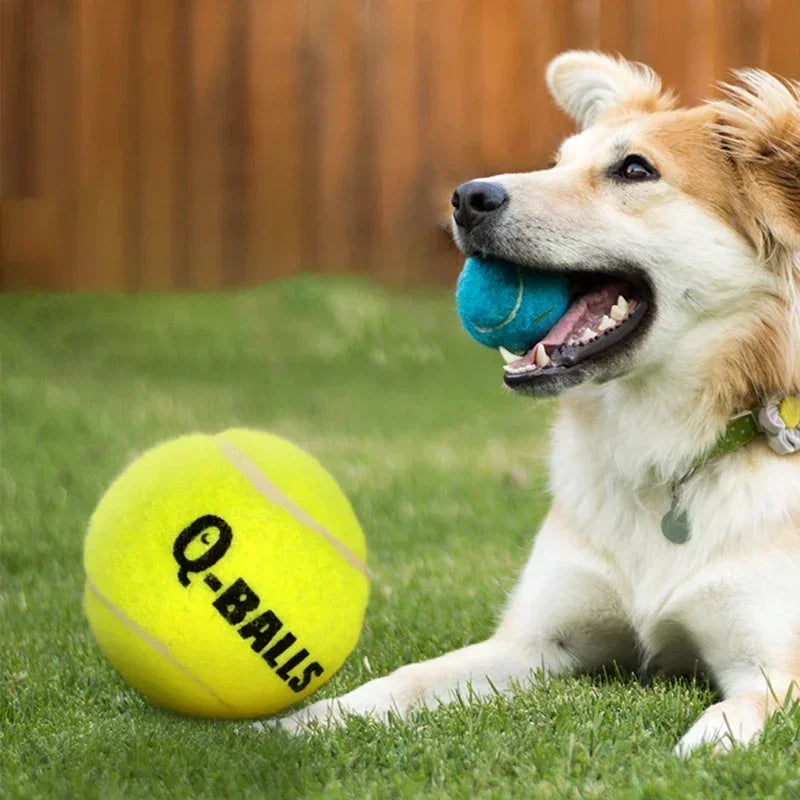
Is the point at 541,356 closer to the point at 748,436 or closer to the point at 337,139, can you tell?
the point at 748,436

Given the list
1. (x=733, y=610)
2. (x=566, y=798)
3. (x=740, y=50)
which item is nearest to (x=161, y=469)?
(x=566, y=798)

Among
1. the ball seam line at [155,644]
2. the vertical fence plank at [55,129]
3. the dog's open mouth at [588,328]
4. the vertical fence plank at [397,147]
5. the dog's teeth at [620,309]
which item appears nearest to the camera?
the ball seam line at [155,644]

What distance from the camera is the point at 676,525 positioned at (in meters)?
3.28

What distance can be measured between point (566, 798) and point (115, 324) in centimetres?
805

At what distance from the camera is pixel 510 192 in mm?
3389

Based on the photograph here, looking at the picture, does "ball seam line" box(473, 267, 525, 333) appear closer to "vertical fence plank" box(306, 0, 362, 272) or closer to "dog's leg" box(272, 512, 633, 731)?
"dog's leg" box(272, 512, 633, 731)

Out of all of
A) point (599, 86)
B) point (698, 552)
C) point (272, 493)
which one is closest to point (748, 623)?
point (698, 552)

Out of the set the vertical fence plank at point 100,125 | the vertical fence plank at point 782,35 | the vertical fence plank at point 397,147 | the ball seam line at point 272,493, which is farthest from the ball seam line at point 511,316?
the vertical fence plank at point 782,35

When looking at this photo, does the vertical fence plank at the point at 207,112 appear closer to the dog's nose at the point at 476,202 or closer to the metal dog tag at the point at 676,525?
the dog's nose at the point at 476,202

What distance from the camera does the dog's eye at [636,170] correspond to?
3404 millimetres

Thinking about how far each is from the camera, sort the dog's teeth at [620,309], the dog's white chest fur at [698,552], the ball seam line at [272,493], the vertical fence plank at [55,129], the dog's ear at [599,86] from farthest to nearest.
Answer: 1. the vertical fence plank at [55,129]
2. the dog's ear at [599,86]
3. the dog's teeth at [620,309]
4. the dog's white chest fur at [698,552]
5. the ball seam line at [272,493]

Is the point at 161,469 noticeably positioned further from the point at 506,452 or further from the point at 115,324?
the point at 115,324

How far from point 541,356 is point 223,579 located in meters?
0.96

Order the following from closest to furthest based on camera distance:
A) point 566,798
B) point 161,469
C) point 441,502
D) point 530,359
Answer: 1. point 566,798
2. point 161,469
3. point 530,359
4. point 441,502
